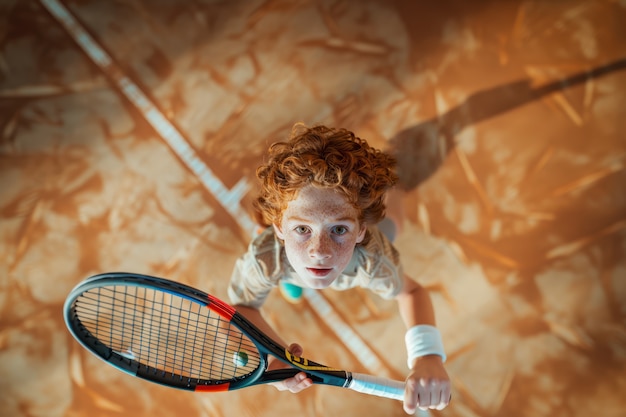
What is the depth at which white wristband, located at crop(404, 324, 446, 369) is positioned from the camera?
2.93ft

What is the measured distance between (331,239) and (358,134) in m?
0.54

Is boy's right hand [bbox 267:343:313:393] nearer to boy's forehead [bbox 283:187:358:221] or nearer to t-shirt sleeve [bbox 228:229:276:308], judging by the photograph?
t-shirt sleeve [bbox 228:229:276:308]

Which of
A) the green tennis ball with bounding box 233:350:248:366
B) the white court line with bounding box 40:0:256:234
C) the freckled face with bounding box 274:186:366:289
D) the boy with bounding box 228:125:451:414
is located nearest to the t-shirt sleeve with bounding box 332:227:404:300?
the boy with bounding box 228:125:451:414

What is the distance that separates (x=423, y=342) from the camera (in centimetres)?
90

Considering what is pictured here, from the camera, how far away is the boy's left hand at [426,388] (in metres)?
0.83

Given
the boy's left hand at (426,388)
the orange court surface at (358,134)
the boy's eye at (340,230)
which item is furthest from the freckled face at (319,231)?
the orange court surface at (358,134)

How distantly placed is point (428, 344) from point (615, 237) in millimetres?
578

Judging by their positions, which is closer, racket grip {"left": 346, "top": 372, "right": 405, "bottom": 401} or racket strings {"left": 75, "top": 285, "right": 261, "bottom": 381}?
racket grip {"left": 346, "top": 372, "right": 405, "bottom": 401}

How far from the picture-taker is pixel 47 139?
1.27m

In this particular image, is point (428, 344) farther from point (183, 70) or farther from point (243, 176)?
point (183, 70)

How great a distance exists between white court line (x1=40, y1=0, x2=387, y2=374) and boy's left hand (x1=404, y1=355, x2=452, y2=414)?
0.96 ft

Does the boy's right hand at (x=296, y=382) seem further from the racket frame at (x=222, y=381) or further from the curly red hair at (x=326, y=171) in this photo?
the curly red hair at (x=326, y=171)

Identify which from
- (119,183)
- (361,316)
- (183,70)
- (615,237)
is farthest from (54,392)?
(615,237)

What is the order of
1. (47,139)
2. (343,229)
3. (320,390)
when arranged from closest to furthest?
(343,229) → (320,390) → (47,139)
